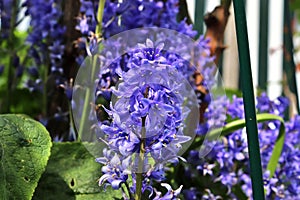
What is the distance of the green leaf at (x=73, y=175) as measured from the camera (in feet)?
2.42

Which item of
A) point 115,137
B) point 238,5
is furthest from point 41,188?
point 238,5

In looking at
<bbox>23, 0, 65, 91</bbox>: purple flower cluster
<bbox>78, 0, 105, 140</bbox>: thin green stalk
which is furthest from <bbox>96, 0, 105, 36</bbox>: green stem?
<bbox>23, 0, 65, 91</bbox>: purple flower cluster

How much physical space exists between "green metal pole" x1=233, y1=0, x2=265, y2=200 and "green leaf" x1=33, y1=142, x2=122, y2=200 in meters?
0.18

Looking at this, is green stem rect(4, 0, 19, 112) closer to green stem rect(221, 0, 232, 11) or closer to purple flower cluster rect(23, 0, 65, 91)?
purple flower cluster rect(23, 0, 65, 91)

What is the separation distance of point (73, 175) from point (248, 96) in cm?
27

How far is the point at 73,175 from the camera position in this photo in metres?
0.77

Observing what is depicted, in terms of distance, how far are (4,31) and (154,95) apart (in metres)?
0.57

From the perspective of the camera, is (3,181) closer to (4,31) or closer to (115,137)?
(115,137)

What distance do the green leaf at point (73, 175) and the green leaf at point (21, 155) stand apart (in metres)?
0.06

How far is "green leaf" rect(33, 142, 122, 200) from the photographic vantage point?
74cm

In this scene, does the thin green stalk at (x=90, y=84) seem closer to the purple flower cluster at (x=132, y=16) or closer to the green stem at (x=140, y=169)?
the purple flower cluster at (x=132, y=16)

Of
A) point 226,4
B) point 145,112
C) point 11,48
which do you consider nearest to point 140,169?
point 145,112

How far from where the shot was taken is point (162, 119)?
0.57m

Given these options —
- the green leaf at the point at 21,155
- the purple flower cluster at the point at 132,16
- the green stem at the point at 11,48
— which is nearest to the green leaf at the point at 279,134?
the purple flower cluster at the point at 132,16
